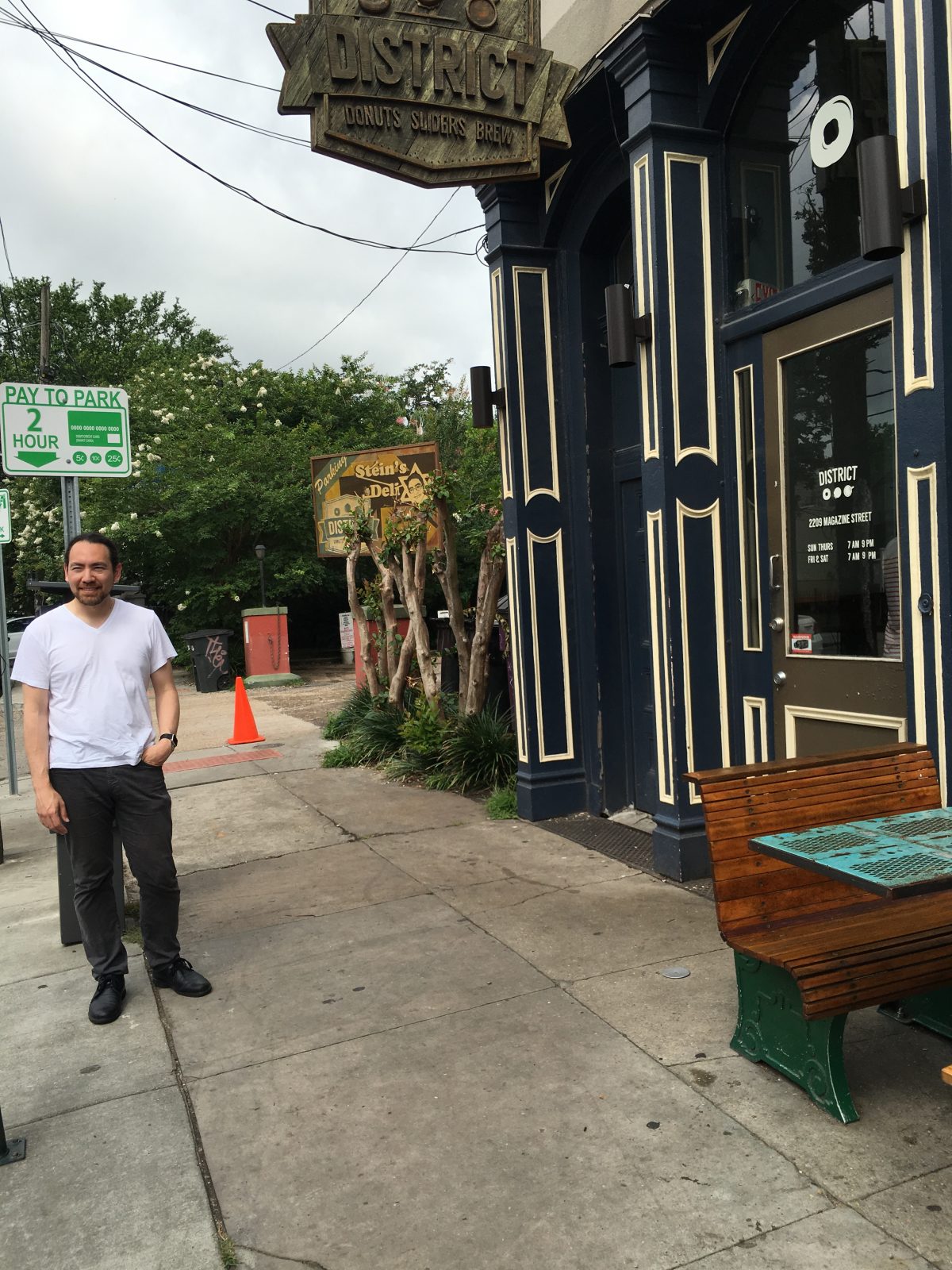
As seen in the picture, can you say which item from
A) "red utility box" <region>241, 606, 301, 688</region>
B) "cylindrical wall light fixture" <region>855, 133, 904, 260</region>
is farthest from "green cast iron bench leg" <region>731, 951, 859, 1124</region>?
"red utility box" <region>241, 606, 301, 688</region>

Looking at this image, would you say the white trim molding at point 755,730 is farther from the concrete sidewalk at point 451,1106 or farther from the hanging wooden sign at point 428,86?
the hanging wooden sign at point 428,86

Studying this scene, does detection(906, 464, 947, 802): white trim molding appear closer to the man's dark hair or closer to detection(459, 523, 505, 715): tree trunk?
the man's dark hair

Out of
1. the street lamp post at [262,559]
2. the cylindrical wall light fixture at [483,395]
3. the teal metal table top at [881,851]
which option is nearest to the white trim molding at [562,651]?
the cylindrical wall light fixture at [483,395]

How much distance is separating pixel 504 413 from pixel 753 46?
8.81ft

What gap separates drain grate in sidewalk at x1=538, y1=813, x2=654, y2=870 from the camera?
5.96m

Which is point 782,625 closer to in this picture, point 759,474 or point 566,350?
point 759,474

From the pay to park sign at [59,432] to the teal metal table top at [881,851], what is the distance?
439 cm

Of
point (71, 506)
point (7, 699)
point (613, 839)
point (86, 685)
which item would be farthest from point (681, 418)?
point (7, 699)

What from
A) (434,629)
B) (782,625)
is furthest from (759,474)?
(434,629)

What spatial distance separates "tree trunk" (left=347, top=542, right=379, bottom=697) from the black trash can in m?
9.19

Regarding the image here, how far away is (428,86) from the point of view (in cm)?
536

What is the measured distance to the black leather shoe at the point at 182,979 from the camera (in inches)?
166

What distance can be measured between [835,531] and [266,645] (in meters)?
16.5

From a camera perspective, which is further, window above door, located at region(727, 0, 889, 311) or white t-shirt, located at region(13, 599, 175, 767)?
window above door, located at region(727, 0, 889, 311)
